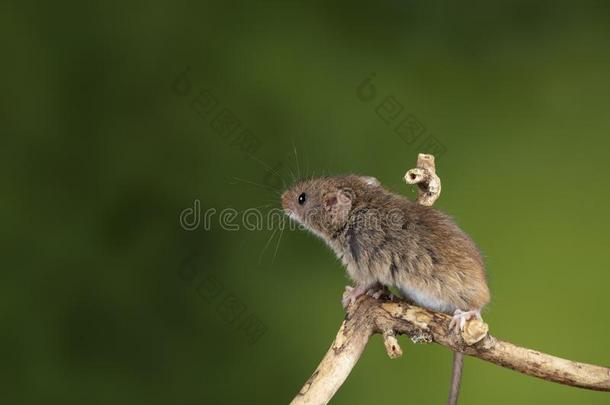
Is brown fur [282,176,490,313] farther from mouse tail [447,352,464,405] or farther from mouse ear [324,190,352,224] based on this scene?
mouse tail [447,352,464,405]

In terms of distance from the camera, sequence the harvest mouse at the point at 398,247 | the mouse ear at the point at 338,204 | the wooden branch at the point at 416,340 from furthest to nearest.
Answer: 1. the mouse ear at the point at 338,204
2. the harvest mouse at the point at 398,247
3. the wooden branch at the point at 416,340

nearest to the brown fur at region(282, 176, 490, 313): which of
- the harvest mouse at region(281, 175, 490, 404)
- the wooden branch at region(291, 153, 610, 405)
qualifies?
the harvest mouse at region(281, 175, 490, 404)

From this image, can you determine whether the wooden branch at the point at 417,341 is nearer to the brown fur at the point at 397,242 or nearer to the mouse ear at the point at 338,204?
the brown fur at the point at 397,242

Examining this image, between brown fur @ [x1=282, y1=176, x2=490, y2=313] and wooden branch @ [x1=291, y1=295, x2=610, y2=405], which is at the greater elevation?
brown fur @ [x1=282, y1=176, x2=490, y2=313]

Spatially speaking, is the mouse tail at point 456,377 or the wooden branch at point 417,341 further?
the mouse tail at point 456,377

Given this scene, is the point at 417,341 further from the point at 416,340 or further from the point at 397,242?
the point at 397,242

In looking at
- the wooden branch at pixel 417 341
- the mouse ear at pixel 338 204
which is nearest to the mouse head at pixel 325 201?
the mouse ear at pixel 338 204

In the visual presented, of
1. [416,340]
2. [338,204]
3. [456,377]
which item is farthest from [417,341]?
[338,204]

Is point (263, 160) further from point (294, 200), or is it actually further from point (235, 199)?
point (294, 200)
